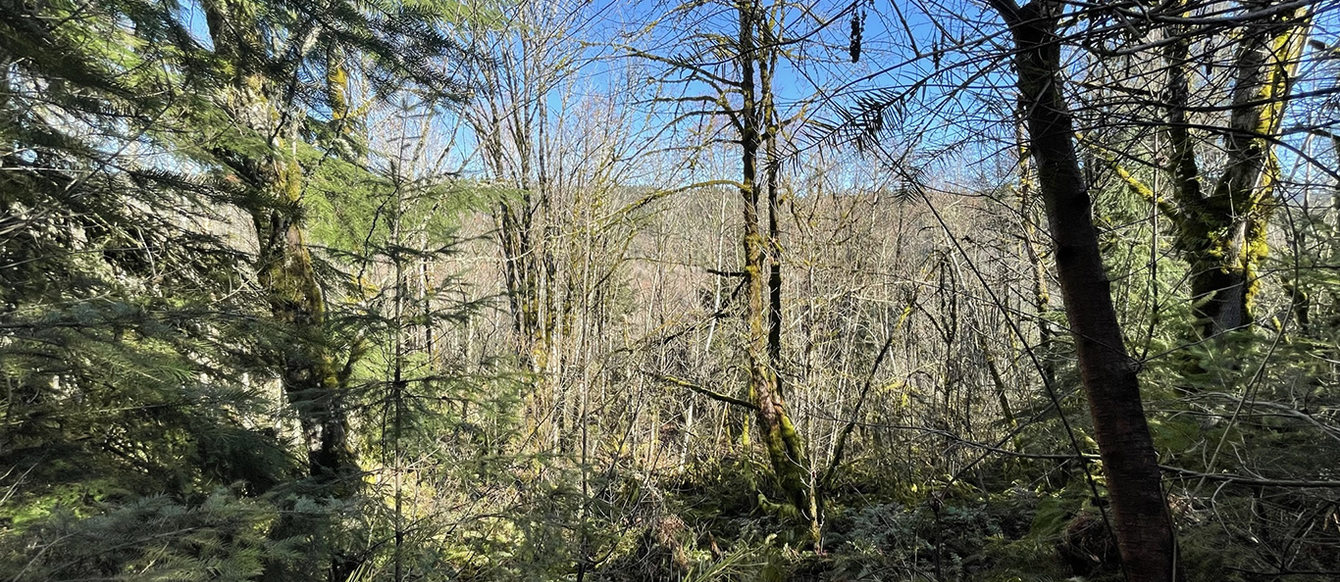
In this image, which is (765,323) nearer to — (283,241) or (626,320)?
(626,320)

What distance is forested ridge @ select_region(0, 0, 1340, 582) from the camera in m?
1.56

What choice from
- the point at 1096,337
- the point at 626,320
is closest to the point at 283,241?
the point at 626,320

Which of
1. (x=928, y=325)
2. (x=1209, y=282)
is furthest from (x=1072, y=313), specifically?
(x=928, y=325)

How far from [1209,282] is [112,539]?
17.4 ft

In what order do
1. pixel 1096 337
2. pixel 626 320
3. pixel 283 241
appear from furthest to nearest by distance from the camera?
pixel 626 320, pixel 283 241, pixel 1096 337

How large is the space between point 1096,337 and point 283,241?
15.4 ft

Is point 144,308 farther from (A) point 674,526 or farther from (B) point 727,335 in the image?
(B) point 727,335

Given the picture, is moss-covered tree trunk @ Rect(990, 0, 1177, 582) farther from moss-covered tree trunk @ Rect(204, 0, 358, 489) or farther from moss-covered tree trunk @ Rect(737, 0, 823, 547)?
moss-covered tree trunk @ Rect(204, 0, 358, 489)

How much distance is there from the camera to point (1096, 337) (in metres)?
1.57

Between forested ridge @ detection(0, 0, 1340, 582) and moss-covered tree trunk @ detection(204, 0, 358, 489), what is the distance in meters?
0.03

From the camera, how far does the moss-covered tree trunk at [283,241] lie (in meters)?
3.44

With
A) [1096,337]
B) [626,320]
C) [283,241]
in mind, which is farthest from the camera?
[626,320]

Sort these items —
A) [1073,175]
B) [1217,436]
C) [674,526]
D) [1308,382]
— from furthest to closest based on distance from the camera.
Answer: [674,526] → [1217,436] → [1308,382] → [1073,175]

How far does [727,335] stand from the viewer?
17.2 ft
